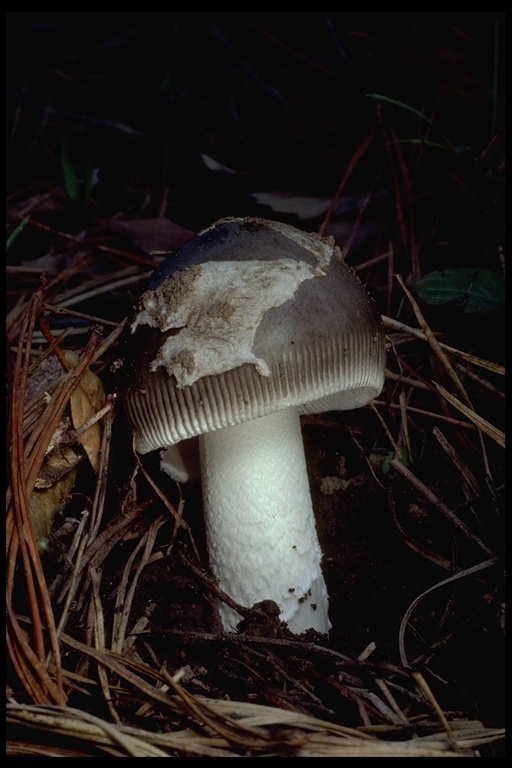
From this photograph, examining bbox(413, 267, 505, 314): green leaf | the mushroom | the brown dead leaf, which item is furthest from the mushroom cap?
bbox(413, 267, 505, 314): green leaf

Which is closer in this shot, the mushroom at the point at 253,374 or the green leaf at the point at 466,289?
the mushroom at the point at 253,374

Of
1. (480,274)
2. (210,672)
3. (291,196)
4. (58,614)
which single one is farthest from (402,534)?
(291,196)

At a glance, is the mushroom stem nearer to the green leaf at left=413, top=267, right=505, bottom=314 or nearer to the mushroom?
the mushroom

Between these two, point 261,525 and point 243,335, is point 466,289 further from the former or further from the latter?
point 261,525

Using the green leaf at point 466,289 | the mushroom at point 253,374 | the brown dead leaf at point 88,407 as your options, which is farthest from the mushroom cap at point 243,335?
the green leaf at point 466,289

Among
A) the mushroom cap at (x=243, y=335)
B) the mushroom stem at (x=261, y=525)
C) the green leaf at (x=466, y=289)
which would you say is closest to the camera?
the mushroom cap at (x=243, y=335)

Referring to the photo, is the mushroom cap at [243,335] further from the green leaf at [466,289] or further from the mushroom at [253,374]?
the green leaf at [466,289]

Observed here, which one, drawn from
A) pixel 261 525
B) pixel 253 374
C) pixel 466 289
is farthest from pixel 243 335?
pixel 466 289
